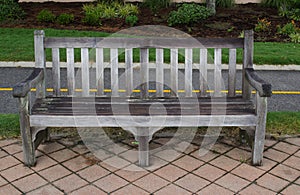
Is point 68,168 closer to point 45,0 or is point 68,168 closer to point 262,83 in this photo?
point 262,83

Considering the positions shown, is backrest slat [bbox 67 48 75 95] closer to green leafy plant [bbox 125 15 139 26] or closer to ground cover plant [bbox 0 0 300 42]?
ground cover plant [bbox 0 0 300 42]

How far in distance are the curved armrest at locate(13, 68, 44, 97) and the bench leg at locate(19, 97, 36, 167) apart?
0.07 metres

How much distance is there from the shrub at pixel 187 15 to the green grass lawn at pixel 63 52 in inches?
96.9

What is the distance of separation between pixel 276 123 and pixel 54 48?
2738 mm

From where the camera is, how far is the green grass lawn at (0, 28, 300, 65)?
9797 millimetres

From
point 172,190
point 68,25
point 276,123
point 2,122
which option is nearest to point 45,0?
point 68,25

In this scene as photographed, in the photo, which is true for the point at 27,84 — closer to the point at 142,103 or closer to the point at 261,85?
the point at 142,103

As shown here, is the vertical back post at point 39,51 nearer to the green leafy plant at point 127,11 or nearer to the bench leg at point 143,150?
the bench leg at point 143,150

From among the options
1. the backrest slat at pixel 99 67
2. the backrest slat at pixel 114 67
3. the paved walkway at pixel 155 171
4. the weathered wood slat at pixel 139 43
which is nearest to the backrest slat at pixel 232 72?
the weathered wood slat at pixel 139 43

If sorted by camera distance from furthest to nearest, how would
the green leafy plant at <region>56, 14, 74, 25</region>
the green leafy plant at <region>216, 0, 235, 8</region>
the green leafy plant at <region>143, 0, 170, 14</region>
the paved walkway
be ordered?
the green leafy plant at <region>216, 0, 235, 8</region>, the green leafy plant at <region>143, 0, 170, 14</region>, the green leafy plant at <region>56, 14, 74, 25</region>, the paved walkway

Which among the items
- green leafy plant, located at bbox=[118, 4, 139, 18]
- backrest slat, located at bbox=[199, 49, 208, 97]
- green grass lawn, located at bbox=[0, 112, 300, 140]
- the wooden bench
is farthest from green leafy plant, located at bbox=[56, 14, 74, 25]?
backrest slat, located at bbox=[199, 49, 208, 97]

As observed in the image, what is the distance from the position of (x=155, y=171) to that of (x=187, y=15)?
9341 mm

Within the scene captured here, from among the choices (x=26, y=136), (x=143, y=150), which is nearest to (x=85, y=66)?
(x=26, y=136)

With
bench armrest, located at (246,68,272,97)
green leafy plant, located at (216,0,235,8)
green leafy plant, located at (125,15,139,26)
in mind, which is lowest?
green leafy plant, located at (125,15,139,26)
